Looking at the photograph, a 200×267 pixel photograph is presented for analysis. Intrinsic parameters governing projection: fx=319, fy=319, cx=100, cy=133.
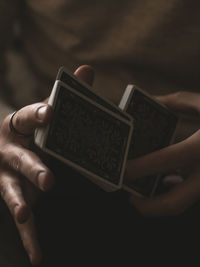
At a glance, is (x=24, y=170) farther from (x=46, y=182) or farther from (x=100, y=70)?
(x=100, y=70)

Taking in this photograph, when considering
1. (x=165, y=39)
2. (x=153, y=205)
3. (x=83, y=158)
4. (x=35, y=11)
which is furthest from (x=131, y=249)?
(x=35, y=11)

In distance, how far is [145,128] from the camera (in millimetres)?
798

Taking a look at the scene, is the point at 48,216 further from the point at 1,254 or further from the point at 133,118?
the point at 133,118

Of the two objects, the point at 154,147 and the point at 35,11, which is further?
the point at 35,11

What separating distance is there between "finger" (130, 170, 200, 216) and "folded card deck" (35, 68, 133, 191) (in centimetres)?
12

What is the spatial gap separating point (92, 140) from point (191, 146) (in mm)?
240

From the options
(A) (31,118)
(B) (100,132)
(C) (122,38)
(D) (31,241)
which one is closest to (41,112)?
(A) (31,118)

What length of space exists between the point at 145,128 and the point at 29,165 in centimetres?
31

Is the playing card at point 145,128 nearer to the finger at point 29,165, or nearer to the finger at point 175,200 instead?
the finger at point 175,200

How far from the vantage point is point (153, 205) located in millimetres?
→ 762

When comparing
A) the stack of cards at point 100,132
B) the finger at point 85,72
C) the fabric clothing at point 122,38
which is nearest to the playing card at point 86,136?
the stack of cards at point 100,132

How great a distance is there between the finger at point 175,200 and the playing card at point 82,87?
0.20m

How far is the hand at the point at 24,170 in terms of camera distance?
0.60 m

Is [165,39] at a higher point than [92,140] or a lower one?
higher
